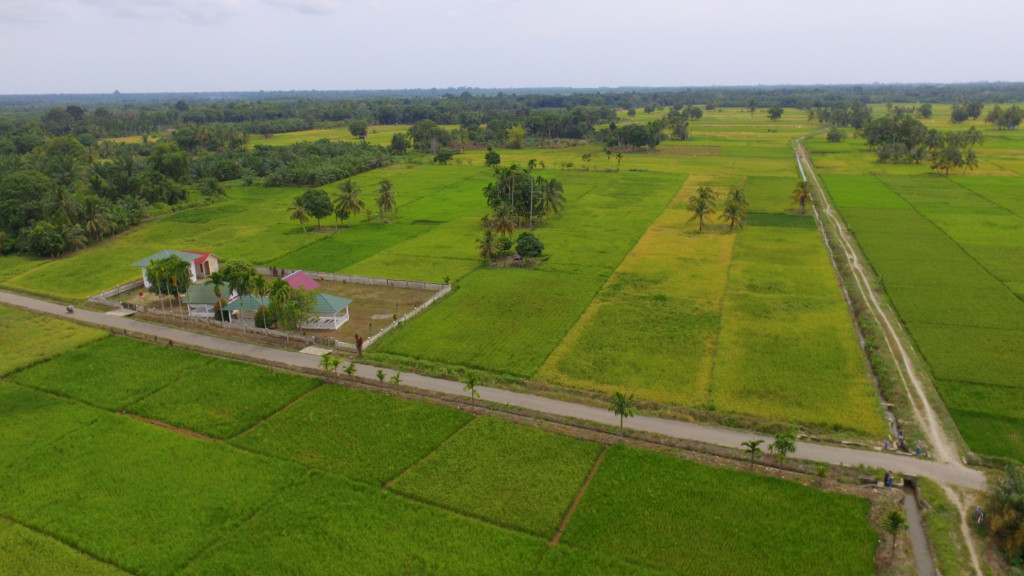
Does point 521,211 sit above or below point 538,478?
above

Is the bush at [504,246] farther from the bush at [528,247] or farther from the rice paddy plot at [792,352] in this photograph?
the rice paddy plot at [792,352]

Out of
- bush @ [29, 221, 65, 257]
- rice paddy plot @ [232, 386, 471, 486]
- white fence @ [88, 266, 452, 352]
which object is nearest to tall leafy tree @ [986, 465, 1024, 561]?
rice paddy plot @ [232, 386, 471, 486]

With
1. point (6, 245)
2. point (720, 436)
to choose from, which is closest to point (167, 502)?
point (720, 436)

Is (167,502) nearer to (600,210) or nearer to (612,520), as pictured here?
(612,520)

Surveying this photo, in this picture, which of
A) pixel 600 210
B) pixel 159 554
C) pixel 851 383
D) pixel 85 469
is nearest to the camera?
pixel 159 554

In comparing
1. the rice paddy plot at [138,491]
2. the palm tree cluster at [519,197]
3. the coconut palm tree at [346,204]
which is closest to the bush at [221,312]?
the rice paddy plot at [138,491]

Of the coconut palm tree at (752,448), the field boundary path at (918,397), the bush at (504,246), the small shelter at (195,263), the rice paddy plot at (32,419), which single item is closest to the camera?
the field boundary path at (918,397)

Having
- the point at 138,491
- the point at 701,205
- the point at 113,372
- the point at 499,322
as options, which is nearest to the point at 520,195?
the point at 701,205
